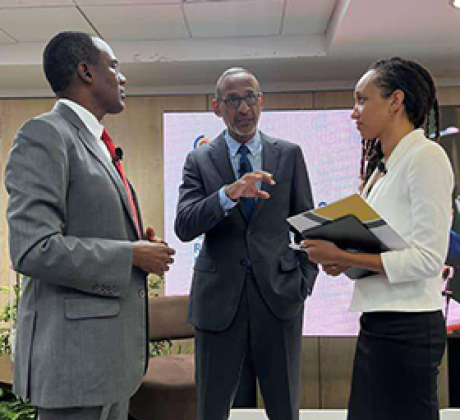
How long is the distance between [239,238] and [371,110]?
626 millimetres

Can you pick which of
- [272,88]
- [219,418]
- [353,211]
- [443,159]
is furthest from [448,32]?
[219,418]

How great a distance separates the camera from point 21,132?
1.20 metres

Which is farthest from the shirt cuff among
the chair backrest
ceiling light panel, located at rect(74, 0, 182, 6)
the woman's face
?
ceiling light panel, located at rect(74, 0, 182, 6)

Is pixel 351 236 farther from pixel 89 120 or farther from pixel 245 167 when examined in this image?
pixel 89 120

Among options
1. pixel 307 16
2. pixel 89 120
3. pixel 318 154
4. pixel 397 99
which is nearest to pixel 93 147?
pixel 89 120

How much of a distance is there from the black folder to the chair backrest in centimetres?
175

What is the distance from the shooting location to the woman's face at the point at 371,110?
1.37 metres

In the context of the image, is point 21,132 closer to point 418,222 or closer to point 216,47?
point 418,222

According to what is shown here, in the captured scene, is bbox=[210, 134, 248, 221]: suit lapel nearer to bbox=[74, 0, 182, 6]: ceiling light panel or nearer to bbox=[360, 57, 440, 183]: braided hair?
bbox=[360, 57, 440, 183]: braided hair

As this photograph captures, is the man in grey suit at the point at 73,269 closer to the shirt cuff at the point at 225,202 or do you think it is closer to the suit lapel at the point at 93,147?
the suit lapel at the point at 93,147

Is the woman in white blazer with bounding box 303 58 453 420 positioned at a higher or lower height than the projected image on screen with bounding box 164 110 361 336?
lower

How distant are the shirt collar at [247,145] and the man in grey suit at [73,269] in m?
0.61

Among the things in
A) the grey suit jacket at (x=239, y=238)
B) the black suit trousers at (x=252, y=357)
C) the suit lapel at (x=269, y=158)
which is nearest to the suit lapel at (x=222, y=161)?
the grey suit jacket at (x=239, y=238)

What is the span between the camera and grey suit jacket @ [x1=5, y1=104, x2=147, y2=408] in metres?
1.16
